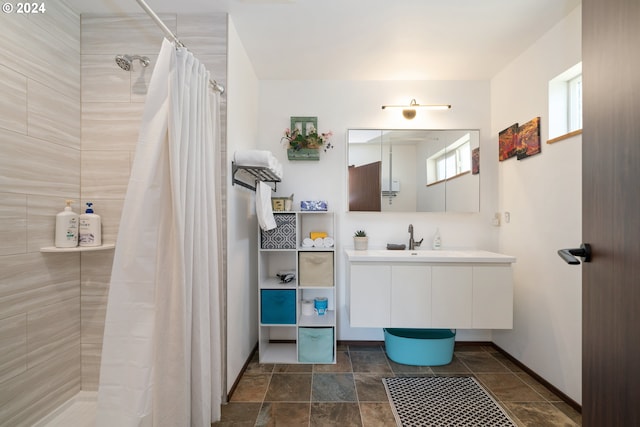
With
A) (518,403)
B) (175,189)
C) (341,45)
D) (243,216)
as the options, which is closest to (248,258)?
(243,216)

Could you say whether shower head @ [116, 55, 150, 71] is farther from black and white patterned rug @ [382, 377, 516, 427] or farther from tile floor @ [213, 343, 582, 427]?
black and white patterned rug @ [382, 377, 516, 427]

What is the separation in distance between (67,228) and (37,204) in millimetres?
180

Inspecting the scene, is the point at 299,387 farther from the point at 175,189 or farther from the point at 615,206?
the point at 615,206

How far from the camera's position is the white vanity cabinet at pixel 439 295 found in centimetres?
212

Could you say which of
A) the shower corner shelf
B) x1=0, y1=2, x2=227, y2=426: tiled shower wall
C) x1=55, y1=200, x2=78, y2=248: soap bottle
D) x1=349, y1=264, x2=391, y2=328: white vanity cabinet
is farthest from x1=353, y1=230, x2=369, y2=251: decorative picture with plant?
x1=55, y1=200, x2=78, y2=248: soap bottle

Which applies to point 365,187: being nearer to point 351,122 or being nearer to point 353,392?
point 351,122

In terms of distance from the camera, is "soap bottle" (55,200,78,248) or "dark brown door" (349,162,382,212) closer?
"soap bottle" (55,200,78,248)

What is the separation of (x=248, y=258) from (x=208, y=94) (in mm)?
1313

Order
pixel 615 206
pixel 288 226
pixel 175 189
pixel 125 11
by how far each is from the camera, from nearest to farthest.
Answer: pixel 615 206
pixel 175 189
pixel 125 11
pixel 288 226

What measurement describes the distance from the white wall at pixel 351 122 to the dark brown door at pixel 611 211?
1716 mm

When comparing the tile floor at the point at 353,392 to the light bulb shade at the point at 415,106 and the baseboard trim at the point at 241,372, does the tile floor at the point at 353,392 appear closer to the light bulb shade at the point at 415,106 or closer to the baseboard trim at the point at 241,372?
the baseboard trim at the point at 241,372

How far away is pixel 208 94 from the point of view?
5.07 ft

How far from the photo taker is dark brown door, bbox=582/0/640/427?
758 mm

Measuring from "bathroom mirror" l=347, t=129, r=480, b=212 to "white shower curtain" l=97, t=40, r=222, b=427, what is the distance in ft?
5.20
